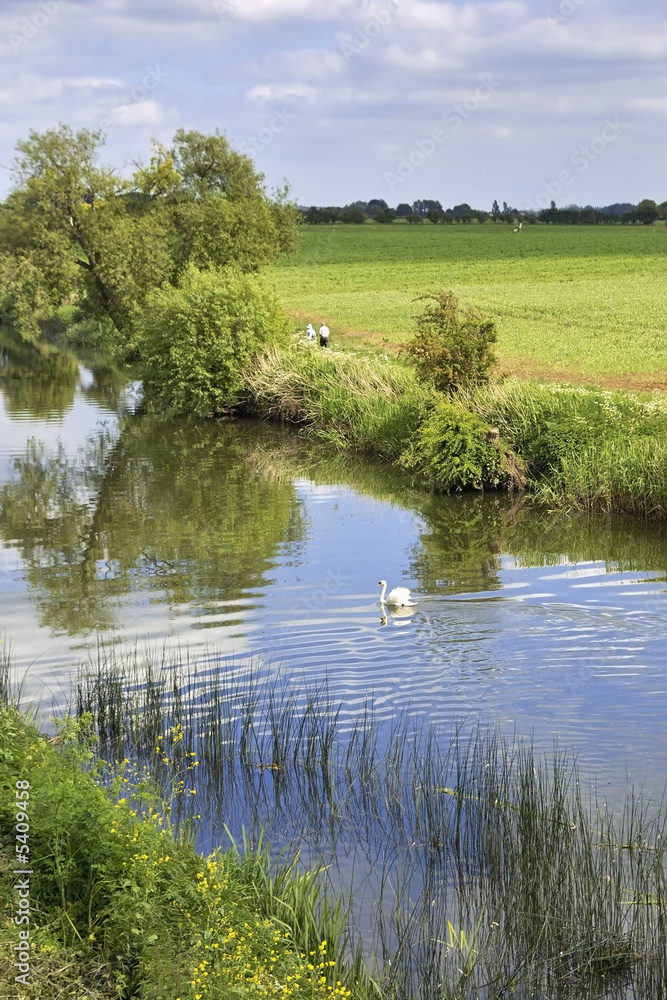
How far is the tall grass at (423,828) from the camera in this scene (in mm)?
6352

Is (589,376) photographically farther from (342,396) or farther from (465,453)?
(465,453)

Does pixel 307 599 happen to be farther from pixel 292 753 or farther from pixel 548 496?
pixel 548 496

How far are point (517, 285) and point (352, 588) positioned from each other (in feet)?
166

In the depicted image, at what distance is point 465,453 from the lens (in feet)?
69.4

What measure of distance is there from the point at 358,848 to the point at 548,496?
13.1m

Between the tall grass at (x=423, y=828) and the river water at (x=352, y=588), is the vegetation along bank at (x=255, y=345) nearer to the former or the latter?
the river water at (x=352, y=588)

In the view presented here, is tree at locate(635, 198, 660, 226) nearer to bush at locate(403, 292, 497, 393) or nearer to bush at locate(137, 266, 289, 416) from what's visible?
bush at locate(137, 266, 289, 416)

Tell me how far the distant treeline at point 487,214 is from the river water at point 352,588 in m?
88.7

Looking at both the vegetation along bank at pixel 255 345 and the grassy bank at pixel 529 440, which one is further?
the vegetation along bank at pixel 255 345

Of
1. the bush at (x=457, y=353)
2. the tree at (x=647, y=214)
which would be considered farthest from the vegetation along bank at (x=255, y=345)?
the tree at (x=647, y=214)

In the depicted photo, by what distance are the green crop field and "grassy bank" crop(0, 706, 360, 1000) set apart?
24.8 meters

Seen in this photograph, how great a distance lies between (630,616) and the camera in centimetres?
1345

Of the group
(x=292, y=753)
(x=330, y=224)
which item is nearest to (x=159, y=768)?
(x=292, y=753)

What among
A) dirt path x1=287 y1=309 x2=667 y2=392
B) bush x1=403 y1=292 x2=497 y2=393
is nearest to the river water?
bush x1=403 y1=292 x2=497 y2=393
